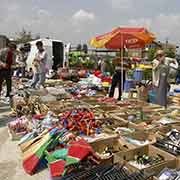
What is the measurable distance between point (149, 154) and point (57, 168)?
1.30m

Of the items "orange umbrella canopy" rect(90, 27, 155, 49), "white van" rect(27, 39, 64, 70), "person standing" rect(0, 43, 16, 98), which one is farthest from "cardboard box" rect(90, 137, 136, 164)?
"white van" rect(27, 39, 64, 70)

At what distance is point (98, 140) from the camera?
4023mm

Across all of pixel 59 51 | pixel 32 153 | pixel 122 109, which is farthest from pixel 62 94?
pixel 59 51

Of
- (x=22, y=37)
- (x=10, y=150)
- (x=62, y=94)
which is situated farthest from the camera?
(x=22, y=37)

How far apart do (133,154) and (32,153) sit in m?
1.43

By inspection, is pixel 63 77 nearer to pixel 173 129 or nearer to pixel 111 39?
pixel 111 39

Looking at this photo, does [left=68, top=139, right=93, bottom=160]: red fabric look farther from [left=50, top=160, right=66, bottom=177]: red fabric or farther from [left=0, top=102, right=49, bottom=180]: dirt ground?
[left=0, top=102, right=49, bottom=180]: dirt ground

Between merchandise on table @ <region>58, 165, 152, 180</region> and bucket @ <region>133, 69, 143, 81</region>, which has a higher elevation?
bucket @ <region>133, 69, 143, 81</region>

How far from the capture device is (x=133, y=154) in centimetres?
371

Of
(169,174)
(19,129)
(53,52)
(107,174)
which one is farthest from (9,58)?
(53,52)

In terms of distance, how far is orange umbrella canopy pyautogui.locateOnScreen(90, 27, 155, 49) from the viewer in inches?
335

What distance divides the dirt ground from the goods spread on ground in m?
0.10

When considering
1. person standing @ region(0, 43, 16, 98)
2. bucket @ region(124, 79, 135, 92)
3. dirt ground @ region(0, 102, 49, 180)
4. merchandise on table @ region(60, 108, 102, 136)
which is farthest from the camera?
bucket @ region(124, 79, 135, 92)

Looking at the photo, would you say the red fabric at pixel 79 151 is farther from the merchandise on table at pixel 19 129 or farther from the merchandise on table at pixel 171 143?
the merchandise on table at pixel 19 129
